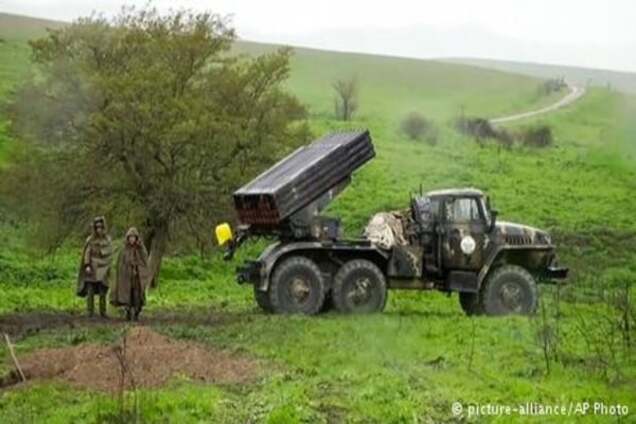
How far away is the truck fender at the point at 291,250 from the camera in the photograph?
20109 mm

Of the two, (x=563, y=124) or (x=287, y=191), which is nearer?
(x=287, y=191)

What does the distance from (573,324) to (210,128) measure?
12724 millimetres

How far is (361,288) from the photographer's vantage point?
20375mm

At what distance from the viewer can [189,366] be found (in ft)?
45.6

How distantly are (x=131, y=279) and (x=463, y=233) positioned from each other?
19.7 feet

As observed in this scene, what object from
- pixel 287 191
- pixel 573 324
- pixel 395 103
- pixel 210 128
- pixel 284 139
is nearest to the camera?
pixel 573 324

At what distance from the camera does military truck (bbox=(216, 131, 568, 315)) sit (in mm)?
20188

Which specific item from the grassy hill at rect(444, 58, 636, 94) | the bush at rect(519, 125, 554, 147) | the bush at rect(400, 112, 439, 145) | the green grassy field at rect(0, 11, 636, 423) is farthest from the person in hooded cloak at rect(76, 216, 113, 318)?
the grassy hill at rect(444, 58, 636, 94)

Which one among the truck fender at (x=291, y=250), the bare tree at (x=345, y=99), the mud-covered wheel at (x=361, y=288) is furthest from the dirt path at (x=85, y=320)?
the bare tree at (x=345, y=99)

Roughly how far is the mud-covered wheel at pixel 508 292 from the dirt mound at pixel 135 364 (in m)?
6.87

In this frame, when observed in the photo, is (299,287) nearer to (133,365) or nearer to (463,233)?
(463,233)

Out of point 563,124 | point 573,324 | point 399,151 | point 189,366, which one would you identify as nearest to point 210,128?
point 573,324

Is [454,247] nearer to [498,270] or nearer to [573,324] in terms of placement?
[498,270]

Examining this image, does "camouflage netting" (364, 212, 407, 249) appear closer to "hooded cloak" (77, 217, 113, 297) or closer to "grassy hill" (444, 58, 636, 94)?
"hooded cloak" (77, 217, 113, 297)
